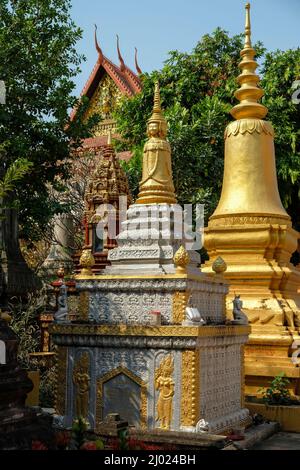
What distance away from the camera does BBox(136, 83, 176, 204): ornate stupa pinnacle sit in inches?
435

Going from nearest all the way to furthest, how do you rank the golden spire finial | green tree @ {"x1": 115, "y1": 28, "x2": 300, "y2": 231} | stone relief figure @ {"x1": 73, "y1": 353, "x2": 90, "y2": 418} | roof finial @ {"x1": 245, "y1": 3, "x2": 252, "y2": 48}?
stone relief figure @ {"x1": 73, "y1": 353, "x2": 90, "y2": 418} → the golden spire finial → roof finial @ {"x1": 245, "y1": 3, "x2": 252, "y2": 48} → green tree @ {"x1": 115, "y1": 28, "x2": 300, "y2": 231}

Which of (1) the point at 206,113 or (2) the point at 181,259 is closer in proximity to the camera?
(2) the point at 181,259

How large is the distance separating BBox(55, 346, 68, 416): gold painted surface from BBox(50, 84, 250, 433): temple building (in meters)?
0.01

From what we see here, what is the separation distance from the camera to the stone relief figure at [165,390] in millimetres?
8781

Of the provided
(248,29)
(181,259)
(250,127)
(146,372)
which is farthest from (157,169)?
(248,29)

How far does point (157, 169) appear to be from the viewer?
36.8 ft

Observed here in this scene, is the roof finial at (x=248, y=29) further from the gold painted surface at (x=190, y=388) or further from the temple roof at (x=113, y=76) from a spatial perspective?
the temple roof at (x=113, y=76)

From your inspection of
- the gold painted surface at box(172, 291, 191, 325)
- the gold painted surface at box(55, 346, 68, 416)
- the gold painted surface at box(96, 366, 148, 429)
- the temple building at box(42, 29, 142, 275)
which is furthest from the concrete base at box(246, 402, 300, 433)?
the temple building at box(42, 29, 142, 275)

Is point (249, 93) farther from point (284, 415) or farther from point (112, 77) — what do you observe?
point (112, 77)

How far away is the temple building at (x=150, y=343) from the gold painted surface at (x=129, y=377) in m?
0.01

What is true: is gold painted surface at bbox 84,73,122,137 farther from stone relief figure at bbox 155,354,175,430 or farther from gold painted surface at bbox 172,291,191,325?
stone relief figure at bbox 155,354,175,430

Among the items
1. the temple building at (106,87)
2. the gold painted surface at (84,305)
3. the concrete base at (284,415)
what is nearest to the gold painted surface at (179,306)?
the gold painted surface at (84,305)

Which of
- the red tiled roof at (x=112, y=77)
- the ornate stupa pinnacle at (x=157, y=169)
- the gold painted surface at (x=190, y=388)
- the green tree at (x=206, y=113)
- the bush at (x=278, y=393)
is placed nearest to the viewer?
the gold painted surface at (x=190, y=388)

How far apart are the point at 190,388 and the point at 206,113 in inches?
614
